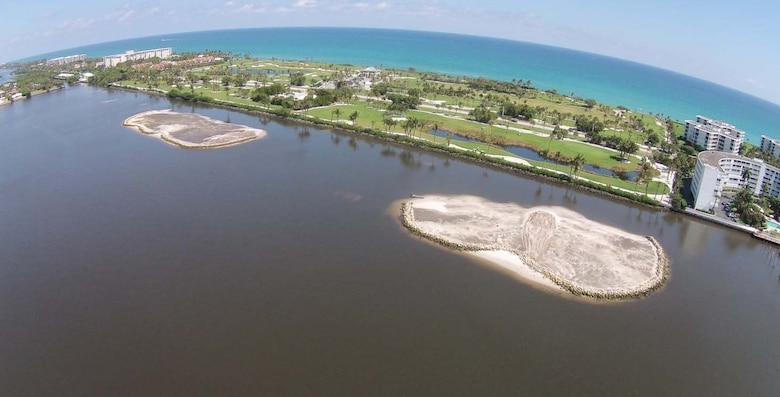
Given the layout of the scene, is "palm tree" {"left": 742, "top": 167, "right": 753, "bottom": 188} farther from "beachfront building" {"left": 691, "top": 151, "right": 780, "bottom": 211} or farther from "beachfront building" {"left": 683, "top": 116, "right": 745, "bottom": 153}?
"beachfront building" {"left": 683, "top": 116, "right": 745, "bottom": 153}

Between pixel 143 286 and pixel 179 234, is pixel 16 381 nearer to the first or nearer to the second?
pixel 143 286

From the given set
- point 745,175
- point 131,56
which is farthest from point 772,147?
point 131,56

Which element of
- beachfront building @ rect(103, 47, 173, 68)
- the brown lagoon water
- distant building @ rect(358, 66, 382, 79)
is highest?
beachfront building @ rect(103, 47, 173, 68)

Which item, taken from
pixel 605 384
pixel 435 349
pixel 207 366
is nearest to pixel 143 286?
pixel 207 366

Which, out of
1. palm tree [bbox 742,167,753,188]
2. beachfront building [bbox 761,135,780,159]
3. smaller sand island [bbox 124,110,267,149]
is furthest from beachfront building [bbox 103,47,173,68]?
beachfront building [bbox 761,135,780,159]

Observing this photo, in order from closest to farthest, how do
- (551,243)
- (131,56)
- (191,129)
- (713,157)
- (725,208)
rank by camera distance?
(551,243) < (725,208) < (713,157) < (191,129) < (131,56)

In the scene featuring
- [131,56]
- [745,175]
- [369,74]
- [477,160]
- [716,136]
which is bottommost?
[477,160]

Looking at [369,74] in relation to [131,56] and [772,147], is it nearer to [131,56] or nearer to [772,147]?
[772,147]
